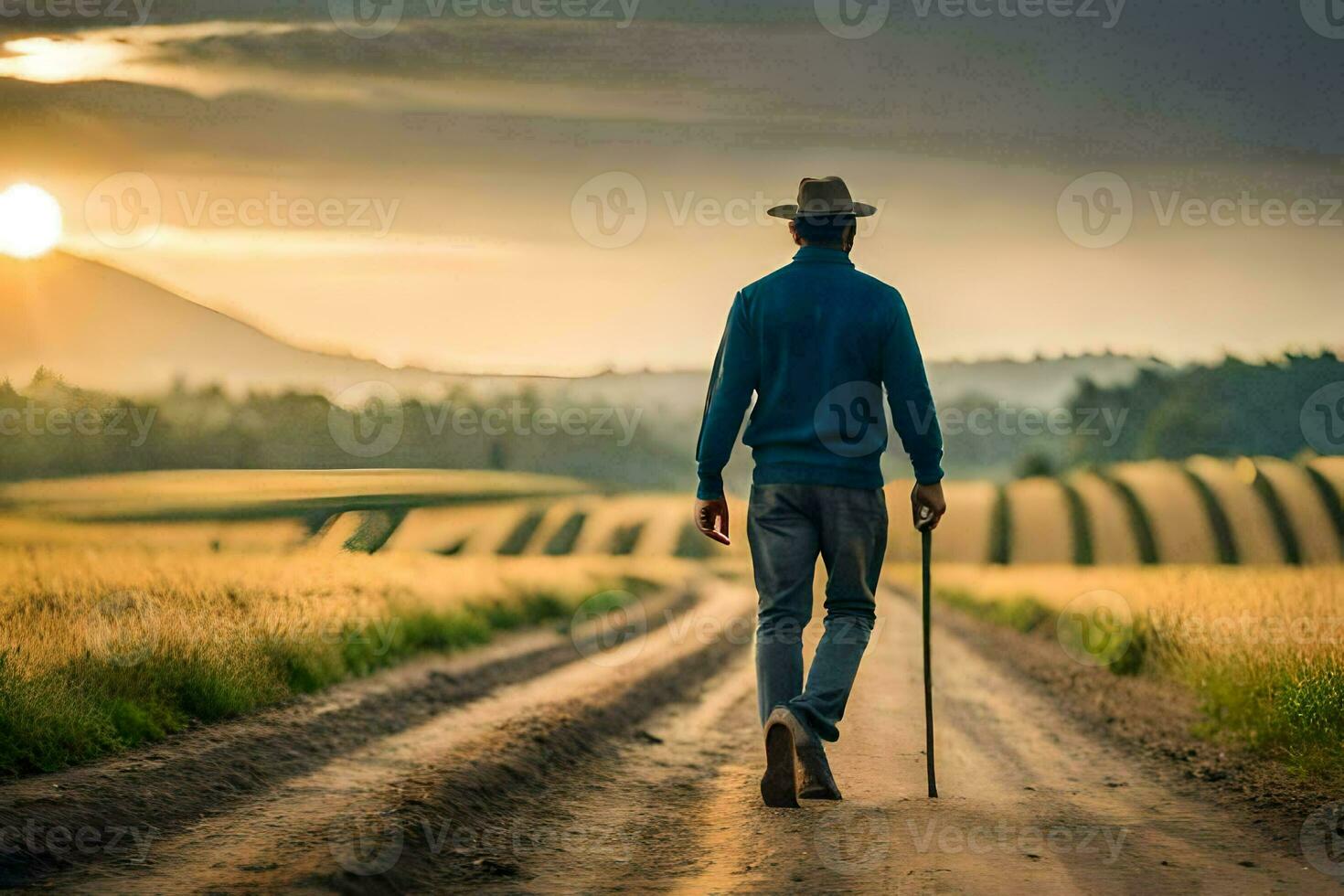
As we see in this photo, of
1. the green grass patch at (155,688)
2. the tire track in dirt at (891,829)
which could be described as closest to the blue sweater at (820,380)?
the tire track in dirt at (891,829)

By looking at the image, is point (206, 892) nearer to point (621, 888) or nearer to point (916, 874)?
point (621, 888)

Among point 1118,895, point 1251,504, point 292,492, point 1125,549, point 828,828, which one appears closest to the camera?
point 1118,895

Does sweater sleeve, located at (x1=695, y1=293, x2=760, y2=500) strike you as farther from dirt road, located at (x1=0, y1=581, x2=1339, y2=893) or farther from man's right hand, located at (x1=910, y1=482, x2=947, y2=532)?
dirt road, located at (x1=0, y1=581, x2=1339, y2=893)

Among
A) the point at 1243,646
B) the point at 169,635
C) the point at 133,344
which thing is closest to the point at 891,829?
the point at 1243,646

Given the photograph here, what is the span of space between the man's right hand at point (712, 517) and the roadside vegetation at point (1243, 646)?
390 centimetres

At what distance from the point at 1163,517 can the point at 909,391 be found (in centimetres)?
3685

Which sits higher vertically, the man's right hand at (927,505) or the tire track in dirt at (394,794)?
the man's right hand at (927,505)

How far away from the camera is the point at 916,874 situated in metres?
4.99

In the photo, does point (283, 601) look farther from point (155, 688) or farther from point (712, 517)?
point (712, 517)

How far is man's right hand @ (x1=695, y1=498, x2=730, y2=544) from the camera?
6.49 metres

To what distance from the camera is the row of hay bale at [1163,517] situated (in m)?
34.2

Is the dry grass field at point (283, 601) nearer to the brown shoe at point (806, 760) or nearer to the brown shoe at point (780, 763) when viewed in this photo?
the brown shoe at point (806, 760)

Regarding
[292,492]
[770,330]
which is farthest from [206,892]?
[292,492]

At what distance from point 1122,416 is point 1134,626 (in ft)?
255
